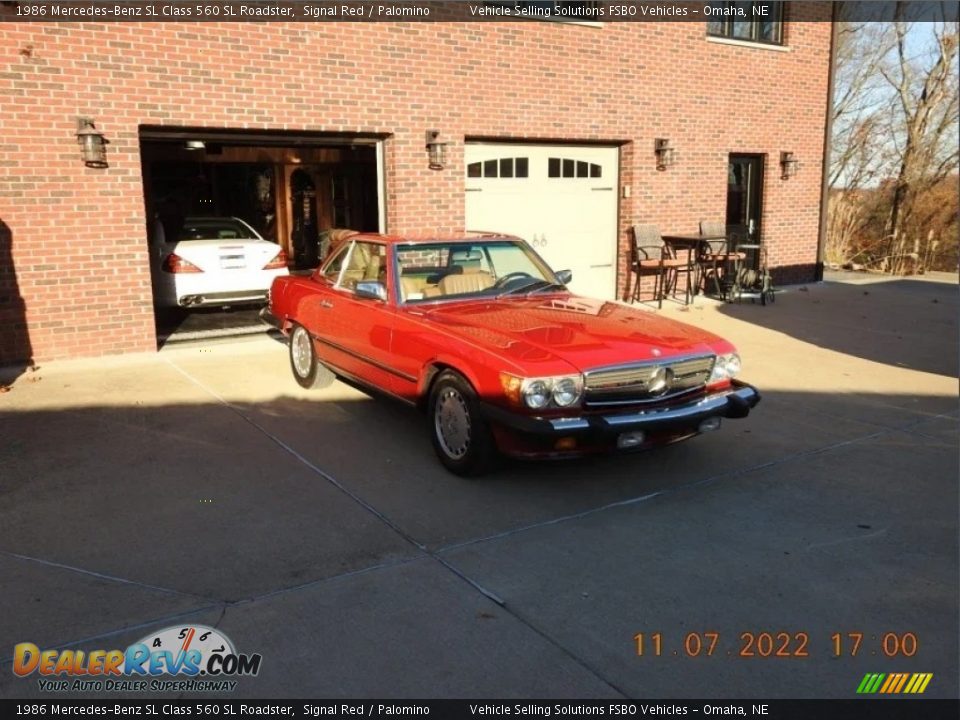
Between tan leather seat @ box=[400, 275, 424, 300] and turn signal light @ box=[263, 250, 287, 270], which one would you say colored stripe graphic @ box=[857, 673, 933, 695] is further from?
turn signal light @ box=[263, 250, 287, 270]

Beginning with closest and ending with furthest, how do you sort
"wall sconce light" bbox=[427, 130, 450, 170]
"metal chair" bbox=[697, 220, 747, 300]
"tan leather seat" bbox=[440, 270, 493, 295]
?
"tan leather seat" bbox=[440, 270, 493, 295]
"wall sconce light" bbox=[427, 130, 450, 170]
"metal chair" bbox=[697, 220, 747, 300]

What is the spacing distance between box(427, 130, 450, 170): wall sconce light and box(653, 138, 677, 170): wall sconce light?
3976 mm

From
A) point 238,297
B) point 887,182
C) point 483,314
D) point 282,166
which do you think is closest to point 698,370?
point 483,314

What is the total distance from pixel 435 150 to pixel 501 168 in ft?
4.41

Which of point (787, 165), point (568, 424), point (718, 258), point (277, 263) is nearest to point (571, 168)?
point (718, 258)

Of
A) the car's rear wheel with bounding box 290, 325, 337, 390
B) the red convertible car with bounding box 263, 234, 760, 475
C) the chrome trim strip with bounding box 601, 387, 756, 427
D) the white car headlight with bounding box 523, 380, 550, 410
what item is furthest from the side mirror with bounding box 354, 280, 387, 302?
the chrome trim strip with bounding box 601, 387, 756, 427

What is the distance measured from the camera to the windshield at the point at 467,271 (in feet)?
19.4

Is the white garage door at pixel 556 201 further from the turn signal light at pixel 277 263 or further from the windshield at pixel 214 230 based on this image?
the windshield at pixel 214 230

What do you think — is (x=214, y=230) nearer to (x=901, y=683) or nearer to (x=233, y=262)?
(x=233, y=262)

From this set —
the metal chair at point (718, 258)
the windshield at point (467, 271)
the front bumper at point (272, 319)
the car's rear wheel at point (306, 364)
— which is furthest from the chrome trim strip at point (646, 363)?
the metal chair at point (718, 258)

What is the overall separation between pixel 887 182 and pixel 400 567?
23.9 m

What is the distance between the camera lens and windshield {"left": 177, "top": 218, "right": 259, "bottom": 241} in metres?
11.2

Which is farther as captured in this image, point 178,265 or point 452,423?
point 178,265

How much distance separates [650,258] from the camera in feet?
41.4
